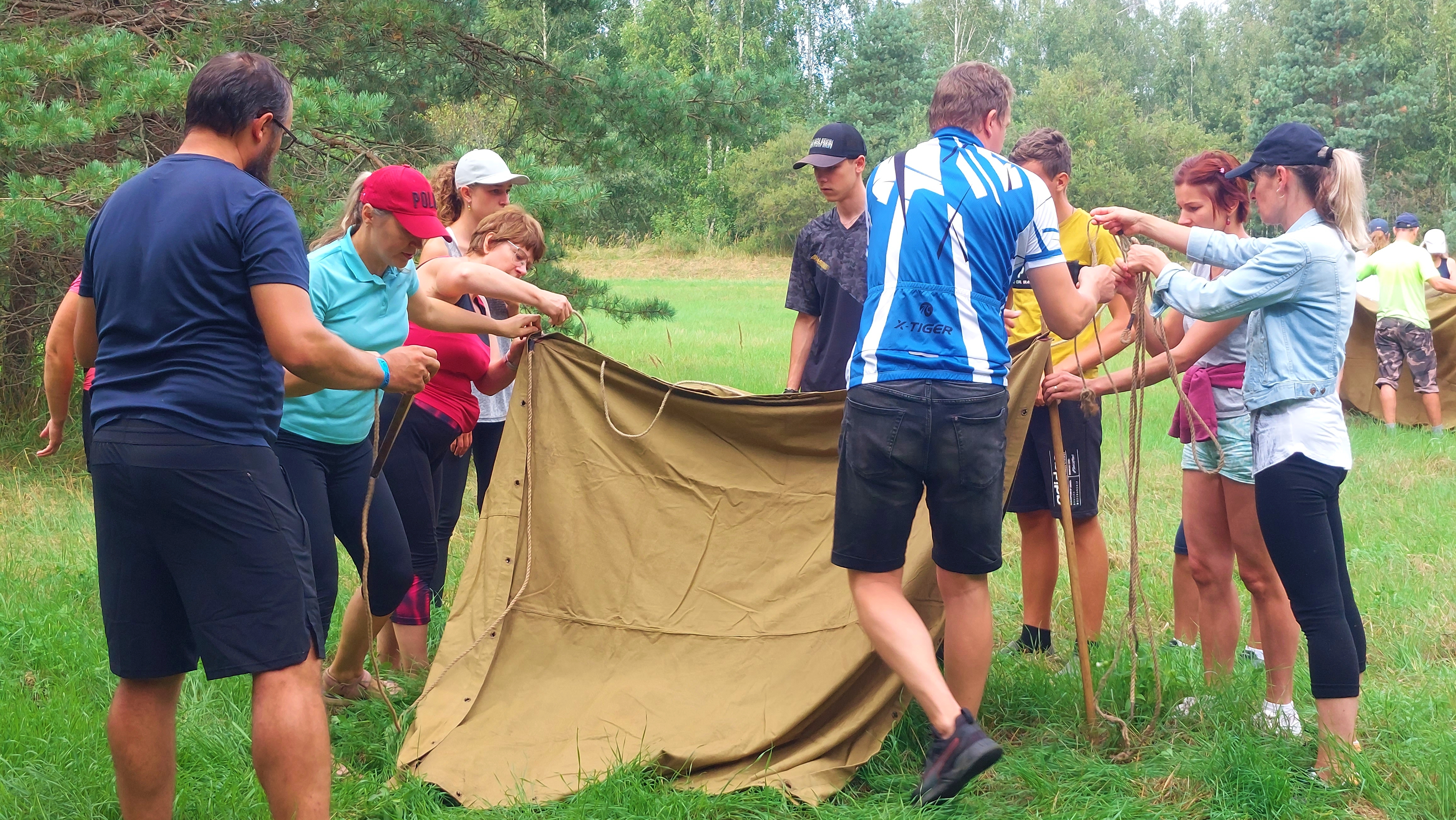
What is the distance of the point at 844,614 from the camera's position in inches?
153

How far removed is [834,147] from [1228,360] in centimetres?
192

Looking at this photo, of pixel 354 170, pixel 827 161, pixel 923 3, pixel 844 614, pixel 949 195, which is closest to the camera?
pixel 949 195

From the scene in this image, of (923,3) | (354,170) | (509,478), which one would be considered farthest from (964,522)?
(923,3)

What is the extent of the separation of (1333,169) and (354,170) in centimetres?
635

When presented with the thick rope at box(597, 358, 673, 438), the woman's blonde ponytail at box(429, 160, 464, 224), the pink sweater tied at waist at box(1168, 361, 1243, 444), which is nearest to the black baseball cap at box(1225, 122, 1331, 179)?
the pink sweater tied at waist at box(1168, 361, 1243, 444)

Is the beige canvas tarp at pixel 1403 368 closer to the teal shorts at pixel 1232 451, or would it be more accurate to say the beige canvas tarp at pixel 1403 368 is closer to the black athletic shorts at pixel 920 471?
the teal shorts at pixel 1232 451

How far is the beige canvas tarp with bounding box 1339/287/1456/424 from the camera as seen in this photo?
1011cm

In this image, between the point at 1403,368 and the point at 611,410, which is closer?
the point at 611,410

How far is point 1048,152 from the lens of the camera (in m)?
4.39

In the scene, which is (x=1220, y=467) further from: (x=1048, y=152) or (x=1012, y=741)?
(x=1048, y=152)

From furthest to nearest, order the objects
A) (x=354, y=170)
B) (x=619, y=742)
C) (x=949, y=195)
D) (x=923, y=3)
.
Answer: (x=923, y=3)
(x=354, y=170)
(x=619, y=742)
(x=949, y=195)

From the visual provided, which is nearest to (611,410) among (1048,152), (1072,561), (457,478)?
(457,478)

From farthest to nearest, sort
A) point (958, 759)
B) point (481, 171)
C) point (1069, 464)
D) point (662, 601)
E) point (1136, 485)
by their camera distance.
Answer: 1. point (481, 171)
2. point (1069, 464)
3. point (662, 601)
4. point (1136, 485)
5. point (958, 759)

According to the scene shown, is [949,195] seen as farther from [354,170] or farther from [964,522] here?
[354,170]
